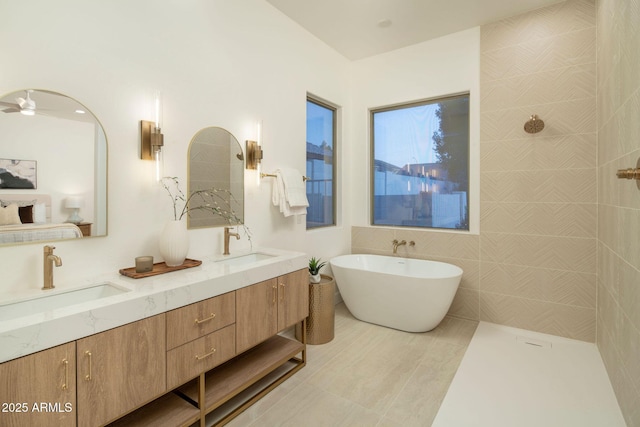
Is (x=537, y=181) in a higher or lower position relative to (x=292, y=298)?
higher

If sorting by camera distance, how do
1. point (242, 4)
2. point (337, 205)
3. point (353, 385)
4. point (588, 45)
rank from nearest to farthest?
point (353, 385) → point (242, 4) → point (588, 45) → point (337, 205)

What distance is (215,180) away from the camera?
2312mm

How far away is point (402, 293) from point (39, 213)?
2.50 meters

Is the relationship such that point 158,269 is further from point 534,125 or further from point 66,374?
point 534,125

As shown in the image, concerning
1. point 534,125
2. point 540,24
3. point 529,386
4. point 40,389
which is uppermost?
point 540,24

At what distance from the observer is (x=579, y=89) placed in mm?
2693

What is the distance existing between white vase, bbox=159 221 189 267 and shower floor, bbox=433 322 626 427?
173cm

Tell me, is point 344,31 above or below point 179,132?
above

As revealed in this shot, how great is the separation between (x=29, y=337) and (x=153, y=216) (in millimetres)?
972

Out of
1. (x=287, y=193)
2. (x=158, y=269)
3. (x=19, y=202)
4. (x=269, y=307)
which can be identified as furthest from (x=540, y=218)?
(x=19, y=202)

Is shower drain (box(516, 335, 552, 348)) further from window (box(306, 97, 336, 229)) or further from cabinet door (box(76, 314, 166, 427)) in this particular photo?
cabinet door (box(76, 314, 166, 427))

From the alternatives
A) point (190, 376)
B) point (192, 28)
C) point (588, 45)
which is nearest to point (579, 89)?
point (588, 45)

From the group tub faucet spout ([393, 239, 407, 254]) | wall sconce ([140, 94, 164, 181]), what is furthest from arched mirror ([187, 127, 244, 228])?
tub faucet spout ([393, 239, 407, 254])

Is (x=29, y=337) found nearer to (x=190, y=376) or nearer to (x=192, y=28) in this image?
(x=190, y=376)
